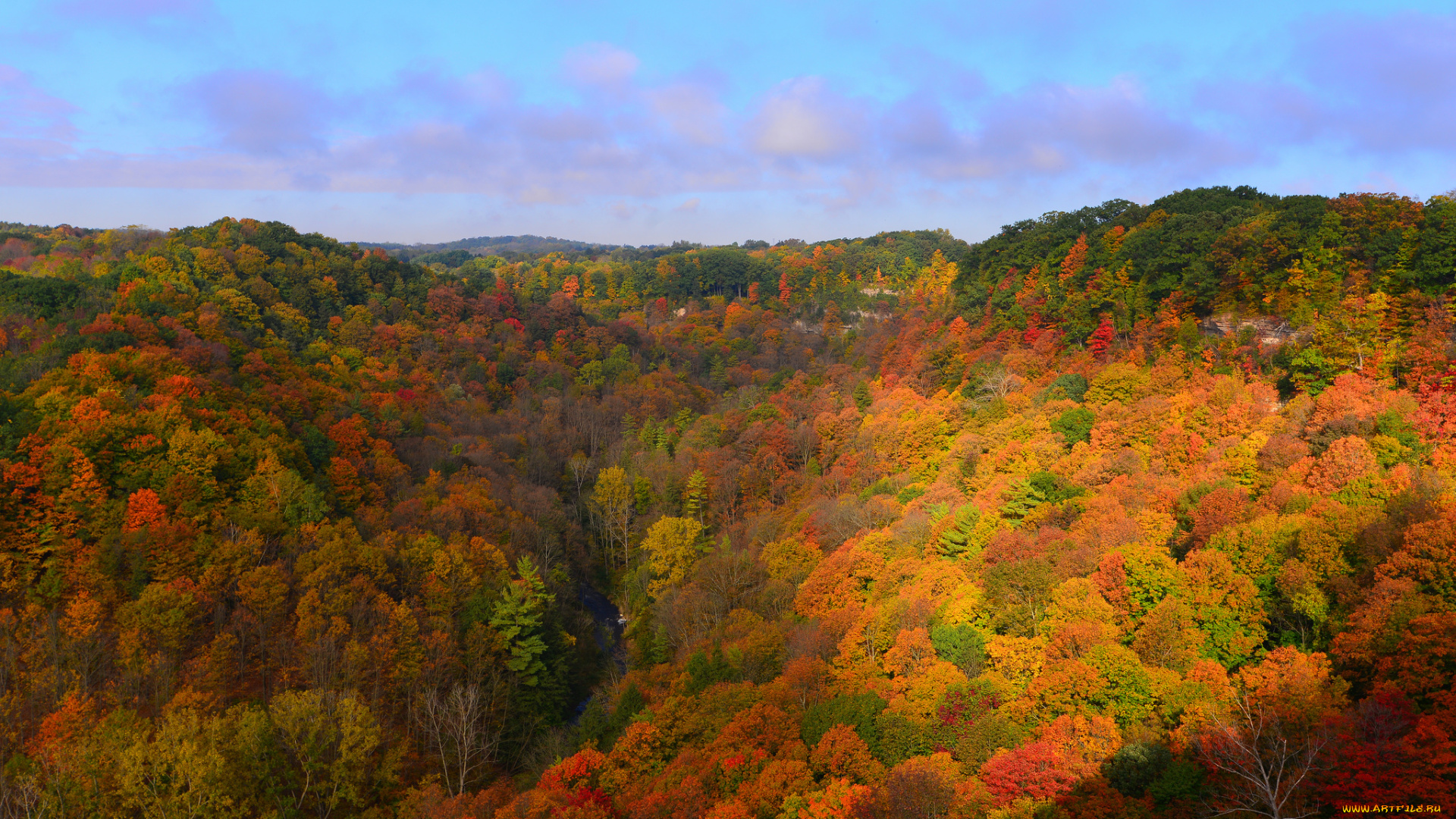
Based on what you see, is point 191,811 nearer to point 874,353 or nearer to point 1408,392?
point 1408,392

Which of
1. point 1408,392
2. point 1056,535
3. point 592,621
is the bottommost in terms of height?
point 592,621

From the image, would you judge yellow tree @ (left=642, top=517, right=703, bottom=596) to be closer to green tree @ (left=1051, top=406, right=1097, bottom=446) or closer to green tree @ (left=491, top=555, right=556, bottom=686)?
green tree @ (left=491, top=555, right=556, bottom=686)

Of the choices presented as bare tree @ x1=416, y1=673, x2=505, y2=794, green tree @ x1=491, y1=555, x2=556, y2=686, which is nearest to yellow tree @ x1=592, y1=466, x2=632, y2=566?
green tree @ x1=491, y1=555, x2=556, y2=686

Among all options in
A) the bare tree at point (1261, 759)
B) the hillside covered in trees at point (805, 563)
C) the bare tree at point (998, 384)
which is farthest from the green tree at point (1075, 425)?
the bare tree at point (1261, 759)

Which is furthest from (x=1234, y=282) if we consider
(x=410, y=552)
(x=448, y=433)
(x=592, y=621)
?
(x=448, y=433)

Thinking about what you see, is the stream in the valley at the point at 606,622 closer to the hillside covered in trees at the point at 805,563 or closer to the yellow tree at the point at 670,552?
the hillside covered in trees at the point at 805,563

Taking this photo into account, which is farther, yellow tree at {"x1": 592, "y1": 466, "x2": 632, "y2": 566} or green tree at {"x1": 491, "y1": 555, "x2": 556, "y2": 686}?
yellow tree at {"x1": 592, "y1": 466, "x2": 632, "y2": 566}
